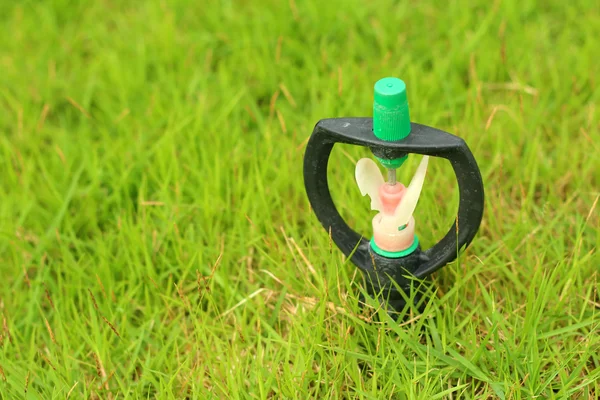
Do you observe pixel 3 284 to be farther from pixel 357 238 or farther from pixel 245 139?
pixel 357 238

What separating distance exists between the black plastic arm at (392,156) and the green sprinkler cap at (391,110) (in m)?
0.02

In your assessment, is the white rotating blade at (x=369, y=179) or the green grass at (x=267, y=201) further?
the green grass at (x=267, y=201)

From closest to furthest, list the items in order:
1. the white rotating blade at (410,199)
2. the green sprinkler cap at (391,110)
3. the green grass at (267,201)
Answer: the green sprinkler cap at (391,110) < the white rotating blade at (410,199) < the green grass at (267,201)

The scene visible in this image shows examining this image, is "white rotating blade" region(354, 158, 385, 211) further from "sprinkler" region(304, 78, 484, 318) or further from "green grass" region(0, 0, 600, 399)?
"green grass" region(0, 0, 600, 399)

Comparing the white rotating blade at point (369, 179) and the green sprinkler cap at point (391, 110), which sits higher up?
the green sprinkler cap at point (391, 110)

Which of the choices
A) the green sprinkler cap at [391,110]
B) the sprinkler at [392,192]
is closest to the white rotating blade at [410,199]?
the sprinkler at [392,192]

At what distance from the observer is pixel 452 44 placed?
8.89 feet

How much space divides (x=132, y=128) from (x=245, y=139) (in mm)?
440

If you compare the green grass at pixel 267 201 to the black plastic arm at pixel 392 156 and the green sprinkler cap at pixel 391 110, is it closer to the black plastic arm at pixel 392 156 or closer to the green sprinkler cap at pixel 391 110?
the black plastic arm at pixel 392 156

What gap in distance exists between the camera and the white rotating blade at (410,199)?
5.30 feet

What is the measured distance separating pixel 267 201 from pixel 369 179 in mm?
567

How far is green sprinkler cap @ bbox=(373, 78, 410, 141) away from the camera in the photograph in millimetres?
1457

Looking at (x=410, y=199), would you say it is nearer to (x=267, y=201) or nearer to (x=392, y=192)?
(x=392, y=192)

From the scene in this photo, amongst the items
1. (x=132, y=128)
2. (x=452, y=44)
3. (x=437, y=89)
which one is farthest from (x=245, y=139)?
(x=452, y=44)
